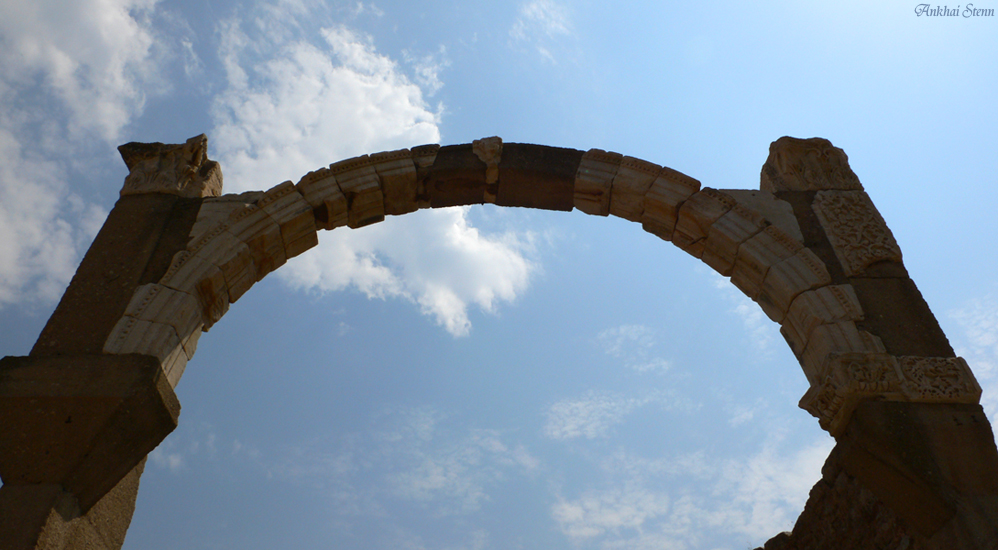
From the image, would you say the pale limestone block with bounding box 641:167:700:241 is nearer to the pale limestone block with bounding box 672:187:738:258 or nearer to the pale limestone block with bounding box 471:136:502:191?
the pale limestone block with bounding box 672:187:738:258

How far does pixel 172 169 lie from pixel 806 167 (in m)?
5.52

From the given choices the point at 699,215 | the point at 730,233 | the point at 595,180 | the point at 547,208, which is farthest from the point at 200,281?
the point at 730,233

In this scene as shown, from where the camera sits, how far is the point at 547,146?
6.02 m

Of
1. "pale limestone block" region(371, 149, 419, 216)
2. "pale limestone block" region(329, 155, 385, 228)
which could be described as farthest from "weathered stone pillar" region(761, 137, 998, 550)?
"pale limestone block" region(329, 155, 385, 228)

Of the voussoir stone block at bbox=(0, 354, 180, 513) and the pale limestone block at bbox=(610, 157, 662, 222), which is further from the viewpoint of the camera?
the pale limestone block at bbox=(610, 157, 662, 222)

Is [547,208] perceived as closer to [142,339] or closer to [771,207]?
[771,207]

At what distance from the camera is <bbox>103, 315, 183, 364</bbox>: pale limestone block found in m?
4.29

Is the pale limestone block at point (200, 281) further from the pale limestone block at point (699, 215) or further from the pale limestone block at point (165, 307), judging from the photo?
the pale limestone block at point (699, 215)

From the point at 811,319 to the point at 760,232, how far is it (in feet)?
2.94

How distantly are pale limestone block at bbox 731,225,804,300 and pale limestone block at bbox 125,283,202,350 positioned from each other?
4.15 metres

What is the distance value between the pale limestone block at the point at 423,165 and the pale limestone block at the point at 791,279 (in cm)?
296

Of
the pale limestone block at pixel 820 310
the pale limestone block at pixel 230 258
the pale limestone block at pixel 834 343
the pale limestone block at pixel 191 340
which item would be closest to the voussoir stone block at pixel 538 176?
the pale limestone block at pixel 820 310

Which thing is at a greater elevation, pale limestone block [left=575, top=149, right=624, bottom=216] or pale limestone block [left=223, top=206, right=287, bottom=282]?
pale limestone block [left=575, top=149, right=624, bottom=216]

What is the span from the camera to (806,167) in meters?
5.72
